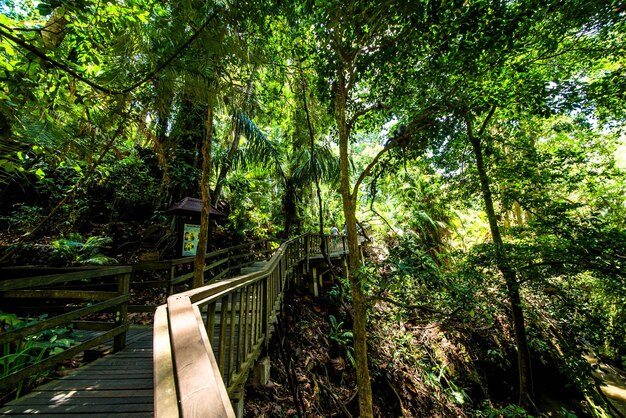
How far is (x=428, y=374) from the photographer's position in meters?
7.27

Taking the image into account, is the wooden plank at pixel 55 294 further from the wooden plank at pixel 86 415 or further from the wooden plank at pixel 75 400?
the wooden plank at pixel 86 415

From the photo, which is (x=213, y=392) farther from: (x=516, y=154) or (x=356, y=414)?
(x=516, y=154)

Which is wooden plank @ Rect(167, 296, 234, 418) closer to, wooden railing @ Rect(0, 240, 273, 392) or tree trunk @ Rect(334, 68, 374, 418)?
wooden railing @ Rect(0, 240, 273, 392)

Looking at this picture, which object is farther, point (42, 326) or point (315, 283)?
point (315, 283)

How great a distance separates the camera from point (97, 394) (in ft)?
7.34

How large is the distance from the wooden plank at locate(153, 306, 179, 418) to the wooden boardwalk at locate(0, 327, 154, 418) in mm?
1314

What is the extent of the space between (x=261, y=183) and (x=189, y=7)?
7448 millimetres

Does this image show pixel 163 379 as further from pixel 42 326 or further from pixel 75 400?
pixel 42 326

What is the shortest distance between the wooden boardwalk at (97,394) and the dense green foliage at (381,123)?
1.98m

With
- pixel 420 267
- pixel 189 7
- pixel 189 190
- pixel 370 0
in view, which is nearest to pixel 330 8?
pixel 370 0

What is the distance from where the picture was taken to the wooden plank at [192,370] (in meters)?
0.68

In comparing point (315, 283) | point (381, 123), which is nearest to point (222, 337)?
point (381, 123)

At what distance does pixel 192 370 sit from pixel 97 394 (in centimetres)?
233

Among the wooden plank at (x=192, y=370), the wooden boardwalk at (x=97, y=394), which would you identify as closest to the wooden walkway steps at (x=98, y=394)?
the wooden boardwalk at (x=97, y=394)
